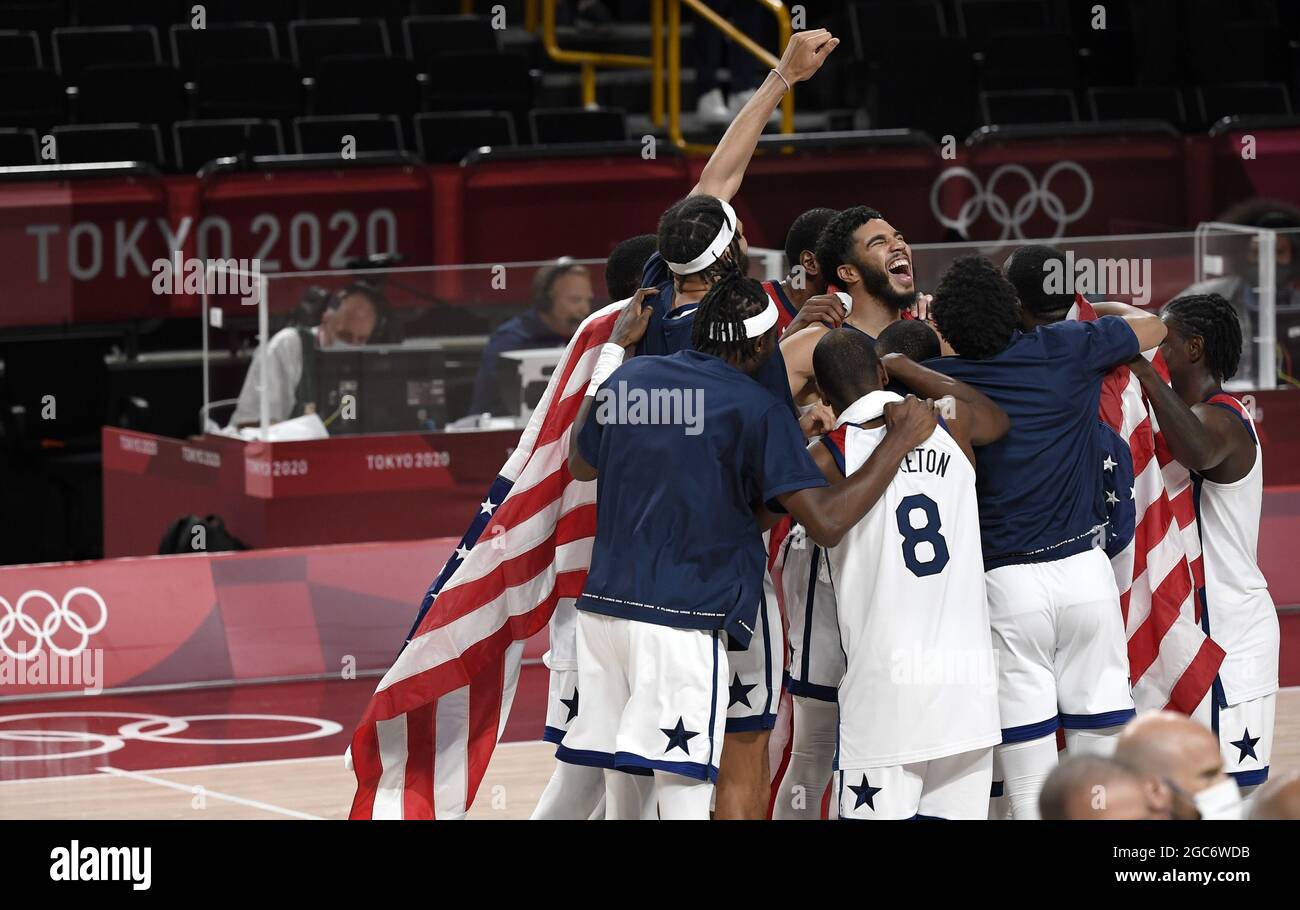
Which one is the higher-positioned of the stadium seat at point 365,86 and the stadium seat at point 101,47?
the stadium seat at point 101,47

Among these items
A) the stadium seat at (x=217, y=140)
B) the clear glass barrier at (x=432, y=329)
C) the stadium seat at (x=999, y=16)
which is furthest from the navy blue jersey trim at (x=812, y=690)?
the stadium seat at (x=999, y=16)

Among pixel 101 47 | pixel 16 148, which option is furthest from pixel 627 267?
pixel 101 47

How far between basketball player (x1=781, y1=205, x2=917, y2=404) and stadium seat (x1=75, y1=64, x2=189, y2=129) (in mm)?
8514

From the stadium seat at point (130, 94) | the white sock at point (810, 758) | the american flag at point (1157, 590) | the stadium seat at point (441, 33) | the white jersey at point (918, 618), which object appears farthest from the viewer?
the stadium seat at point (441, 33)

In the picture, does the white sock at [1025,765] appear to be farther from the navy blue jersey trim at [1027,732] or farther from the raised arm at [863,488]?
the raised arm at [863,488]

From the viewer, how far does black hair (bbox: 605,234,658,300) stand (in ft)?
20.1

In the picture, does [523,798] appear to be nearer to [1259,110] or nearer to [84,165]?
[84,165]

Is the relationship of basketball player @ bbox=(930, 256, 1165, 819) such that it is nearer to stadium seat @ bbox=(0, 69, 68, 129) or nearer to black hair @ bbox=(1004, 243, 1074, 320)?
black hair @ bbox=(1004, 243, 1074, 320)

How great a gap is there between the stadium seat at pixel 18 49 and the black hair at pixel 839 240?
877 cm

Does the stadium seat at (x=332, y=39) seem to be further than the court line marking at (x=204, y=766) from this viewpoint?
Yes

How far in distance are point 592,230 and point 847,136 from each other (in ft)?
5.66

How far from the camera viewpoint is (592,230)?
12.8 metres

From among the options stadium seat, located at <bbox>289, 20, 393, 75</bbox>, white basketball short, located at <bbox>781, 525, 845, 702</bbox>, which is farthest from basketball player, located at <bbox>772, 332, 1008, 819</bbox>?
stadium seat, located at <bbox>289, 20, 393, 75</bbox>

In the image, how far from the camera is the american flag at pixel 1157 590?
5988 millimetres
